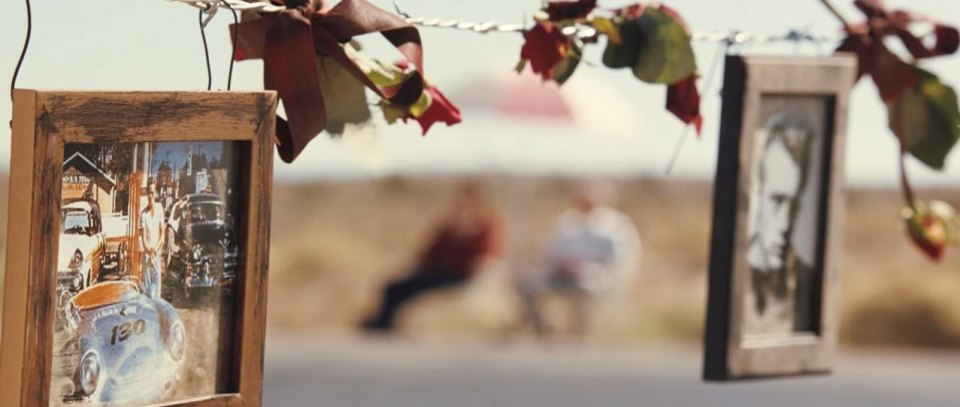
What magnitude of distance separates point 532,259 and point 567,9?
47.9 ft

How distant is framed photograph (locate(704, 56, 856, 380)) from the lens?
1.83m

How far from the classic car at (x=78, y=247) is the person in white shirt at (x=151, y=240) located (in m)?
0.04

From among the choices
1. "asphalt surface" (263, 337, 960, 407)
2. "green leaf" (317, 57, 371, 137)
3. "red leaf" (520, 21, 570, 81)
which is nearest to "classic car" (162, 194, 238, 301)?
"green leaf" (317, 57, 371, 137)

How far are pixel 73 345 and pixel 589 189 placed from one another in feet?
25.8

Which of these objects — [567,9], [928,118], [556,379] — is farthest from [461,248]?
[567,9]

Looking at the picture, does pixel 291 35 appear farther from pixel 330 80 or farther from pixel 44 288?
pixel 44 288

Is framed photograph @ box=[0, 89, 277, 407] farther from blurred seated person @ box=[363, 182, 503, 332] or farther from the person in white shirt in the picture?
blurred seated person @ box=[363, 182, 503, 332]

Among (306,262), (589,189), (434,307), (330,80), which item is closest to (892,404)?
(589,189)

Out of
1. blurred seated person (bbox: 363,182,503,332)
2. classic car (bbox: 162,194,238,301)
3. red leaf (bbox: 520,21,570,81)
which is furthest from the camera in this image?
blurred seated person (bbox: 363,182,503,332)

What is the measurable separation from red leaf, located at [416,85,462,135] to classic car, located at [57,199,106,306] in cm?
42

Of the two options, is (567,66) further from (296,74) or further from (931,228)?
(931,228)

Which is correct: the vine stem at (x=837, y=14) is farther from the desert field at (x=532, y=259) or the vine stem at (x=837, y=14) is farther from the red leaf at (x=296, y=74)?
the red leaf at (x=296, y=74)

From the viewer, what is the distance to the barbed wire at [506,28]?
1310mm

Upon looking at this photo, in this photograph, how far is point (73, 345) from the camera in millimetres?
1198
